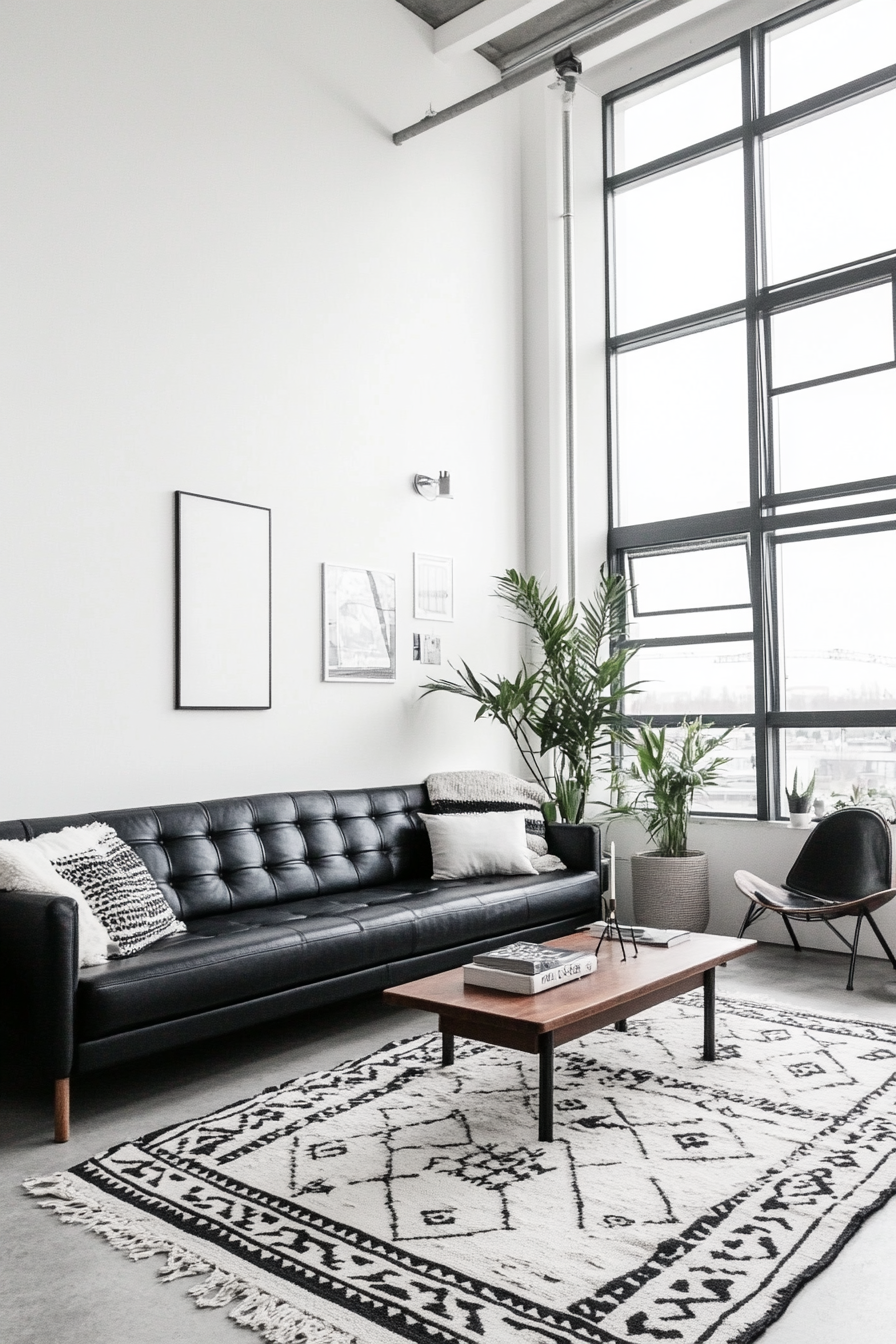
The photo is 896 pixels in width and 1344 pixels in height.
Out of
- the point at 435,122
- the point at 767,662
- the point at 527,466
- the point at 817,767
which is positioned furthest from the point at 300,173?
the point at 817,767

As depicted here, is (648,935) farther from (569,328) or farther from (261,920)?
(569,328)

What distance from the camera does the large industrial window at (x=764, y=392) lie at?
5448mm

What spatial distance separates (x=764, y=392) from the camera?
19.2ft

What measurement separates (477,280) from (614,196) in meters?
1.26

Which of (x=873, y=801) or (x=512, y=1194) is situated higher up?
(x=873, y=801)

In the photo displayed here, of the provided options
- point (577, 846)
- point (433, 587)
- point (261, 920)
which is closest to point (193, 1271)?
point (261, 920)

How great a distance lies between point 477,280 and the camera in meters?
6.15

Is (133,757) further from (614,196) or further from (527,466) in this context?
(614,196)

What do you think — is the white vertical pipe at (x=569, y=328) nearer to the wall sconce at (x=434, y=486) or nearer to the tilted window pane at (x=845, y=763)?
the wall sconce at (x=434, y=486)

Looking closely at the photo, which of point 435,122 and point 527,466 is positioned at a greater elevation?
point 435,122

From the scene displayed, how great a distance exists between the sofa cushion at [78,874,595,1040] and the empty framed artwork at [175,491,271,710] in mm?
1004

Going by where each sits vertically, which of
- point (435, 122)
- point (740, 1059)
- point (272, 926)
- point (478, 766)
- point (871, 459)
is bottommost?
point (740, 1059)

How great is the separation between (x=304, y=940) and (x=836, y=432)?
3946mm

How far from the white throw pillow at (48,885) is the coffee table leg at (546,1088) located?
4.36 ft
